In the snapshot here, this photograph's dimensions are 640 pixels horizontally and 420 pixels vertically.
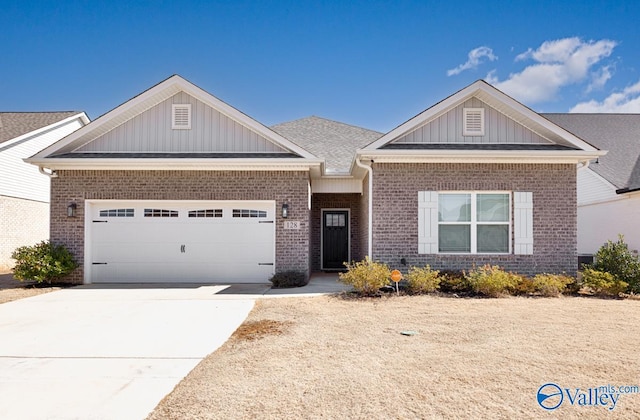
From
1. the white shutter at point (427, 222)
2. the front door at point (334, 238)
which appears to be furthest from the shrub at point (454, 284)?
the front door at point (334, 238)

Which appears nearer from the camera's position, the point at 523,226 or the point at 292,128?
the point at 523,226

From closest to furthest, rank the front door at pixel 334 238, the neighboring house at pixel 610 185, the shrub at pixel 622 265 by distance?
the shrub at pixel 622 265
the neighboring house at pixel 610 185
the front door at pixel 334 238

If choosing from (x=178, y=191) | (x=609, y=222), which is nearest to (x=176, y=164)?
(x=178, y=191)

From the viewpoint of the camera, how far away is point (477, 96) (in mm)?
10680

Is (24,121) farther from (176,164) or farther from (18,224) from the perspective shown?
(176,164)

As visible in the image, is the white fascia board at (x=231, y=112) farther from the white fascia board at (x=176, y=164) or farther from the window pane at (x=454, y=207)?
the window pane at (x=454, y=207)

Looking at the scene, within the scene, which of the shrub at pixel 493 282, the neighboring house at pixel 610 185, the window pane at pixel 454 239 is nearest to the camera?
the shrub at pixel 493 282

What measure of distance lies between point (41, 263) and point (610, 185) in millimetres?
17579

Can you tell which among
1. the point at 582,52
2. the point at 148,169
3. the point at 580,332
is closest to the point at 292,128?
the point at 148,169

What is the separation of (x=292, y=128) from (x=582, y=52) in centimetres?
1156

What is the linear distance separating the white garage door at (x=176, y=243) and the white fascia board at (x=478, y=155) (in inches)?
132

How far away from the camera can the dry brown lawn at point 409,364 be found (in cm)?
349

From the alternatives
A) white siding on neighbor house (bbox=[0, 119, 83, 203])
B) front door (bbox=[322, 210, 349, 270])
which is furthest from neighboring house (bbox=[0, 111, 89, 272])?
front door (bbox=[322, 210, 349, 270])

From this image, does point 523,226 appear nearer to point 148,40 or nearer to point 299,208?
point 299,208
